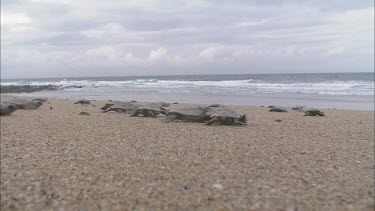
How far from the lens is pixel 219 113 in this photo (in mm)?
8578

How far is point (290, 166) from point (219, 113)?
14.6 ft

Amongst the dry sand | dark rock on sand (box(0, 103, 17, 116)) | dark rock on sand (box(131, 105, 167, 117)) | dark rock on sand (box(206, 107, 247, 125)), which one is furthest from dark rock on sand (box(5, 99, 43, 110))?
dark rock on sand (box(206, 107, 247, 125))

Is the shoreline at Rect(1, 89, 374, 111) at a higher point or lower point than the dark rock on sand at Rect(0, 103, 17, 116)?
lower

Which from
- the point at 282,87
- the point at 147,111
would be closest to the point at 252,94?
the point at 282,87

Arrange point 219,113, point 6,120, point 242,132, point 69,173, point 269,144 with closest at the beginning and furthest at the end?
point 69,173, point 269,144, point 242,132, point 219,113, point 6,120

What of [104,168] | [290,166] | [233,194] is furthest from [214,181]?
[104,168]

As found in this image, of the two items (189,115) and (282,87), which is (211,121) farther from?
(282,87)

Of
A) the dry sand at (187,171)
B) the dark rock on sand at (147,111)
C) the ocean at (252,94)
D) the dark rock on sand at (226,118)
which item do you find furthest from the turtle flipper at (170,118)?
the ocean at (252,94)

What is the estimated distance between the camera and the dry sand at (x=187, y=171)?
3111 millimetres

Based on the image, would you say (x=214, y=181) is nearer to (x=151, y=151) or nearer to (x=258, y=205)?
(x=258, y=205)

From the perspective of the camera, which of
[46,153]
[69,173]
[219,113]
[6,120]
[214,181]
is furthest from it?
[6,120]

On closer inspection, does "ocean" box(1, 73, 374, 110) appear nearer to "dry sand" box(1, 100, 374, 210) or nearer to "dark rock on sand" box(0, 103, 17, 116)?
"dark rock on sand" box(0, 103, 17, 116)

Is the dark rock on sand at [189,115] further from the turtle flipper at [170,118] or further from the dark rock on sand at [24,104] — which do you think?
the dark rock on sand at [24,104]

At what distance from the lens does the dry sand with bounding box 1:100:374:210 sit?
10.2 feet
